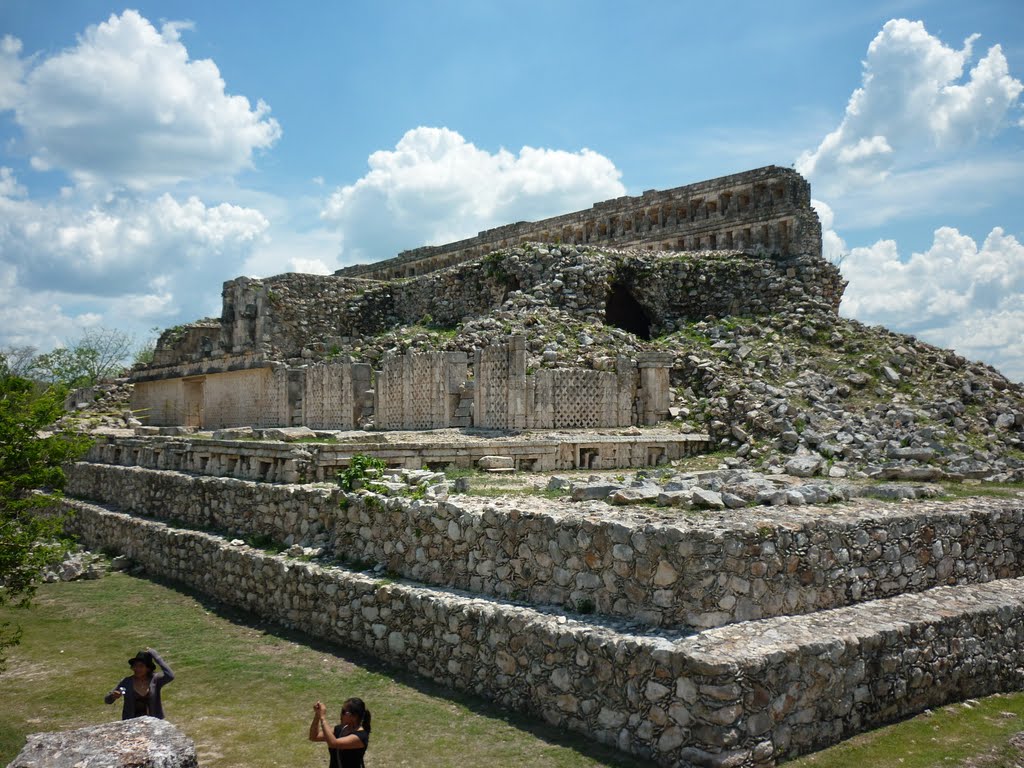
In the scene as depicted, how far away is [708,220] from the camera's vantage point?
85.0ft

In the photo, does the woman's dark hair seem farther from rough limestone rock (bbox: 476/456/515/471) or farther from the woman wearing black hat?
rough limestone rock (bbox: 476/456/515/471)

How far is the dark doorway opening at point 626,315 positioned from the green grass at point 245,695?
15.4 meters

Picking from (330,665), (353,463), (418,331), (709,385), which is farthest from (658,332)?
(330,665)

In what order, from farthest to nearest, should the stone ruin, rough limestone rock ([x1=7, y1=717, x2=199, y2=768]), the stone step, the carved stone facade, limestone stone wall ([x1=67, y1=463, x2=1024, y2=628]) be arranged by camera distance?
the carved stone facade → limestone stone wall ([x1=67, y1=463, x2=1024, y2=628]) → the stone ruin → the stone step → rough limestone rock ([x1=7, y1=717, x2=199, y2=768])

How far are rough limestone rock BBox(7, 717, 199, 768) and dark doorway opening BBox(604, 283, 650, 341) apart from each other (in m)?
20.1

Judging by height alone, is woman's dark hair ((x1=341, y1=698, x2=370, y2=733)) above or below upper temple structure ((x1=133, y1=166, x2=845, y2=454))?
below

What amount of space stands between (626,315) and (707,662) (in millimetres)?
19169

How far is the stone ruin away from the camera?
586cm

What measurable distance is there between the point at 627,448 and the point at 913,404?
18.0ft

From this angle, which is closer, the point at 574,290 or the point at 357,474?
the point at 357,474

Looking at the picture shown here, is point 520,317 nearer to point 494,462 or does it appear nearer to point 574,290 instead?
point 574,290

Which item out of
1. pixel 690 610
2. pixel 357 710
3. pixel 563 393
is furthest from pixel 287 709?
pixel 563 393

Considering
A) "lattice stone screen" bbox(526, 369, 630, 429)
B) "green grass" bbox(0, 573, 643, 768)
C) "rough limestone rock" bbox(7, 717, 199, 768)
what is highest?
"lattice stone screen" bbox(526, 369, 630, 429)

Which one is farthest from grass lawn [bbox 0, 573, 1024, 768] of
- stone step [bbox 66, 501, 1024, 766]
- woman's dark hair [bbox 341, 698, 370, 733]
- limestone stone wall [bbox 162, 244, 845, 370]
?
limestone stone wall [bbox 162, 244, 845, 370]
